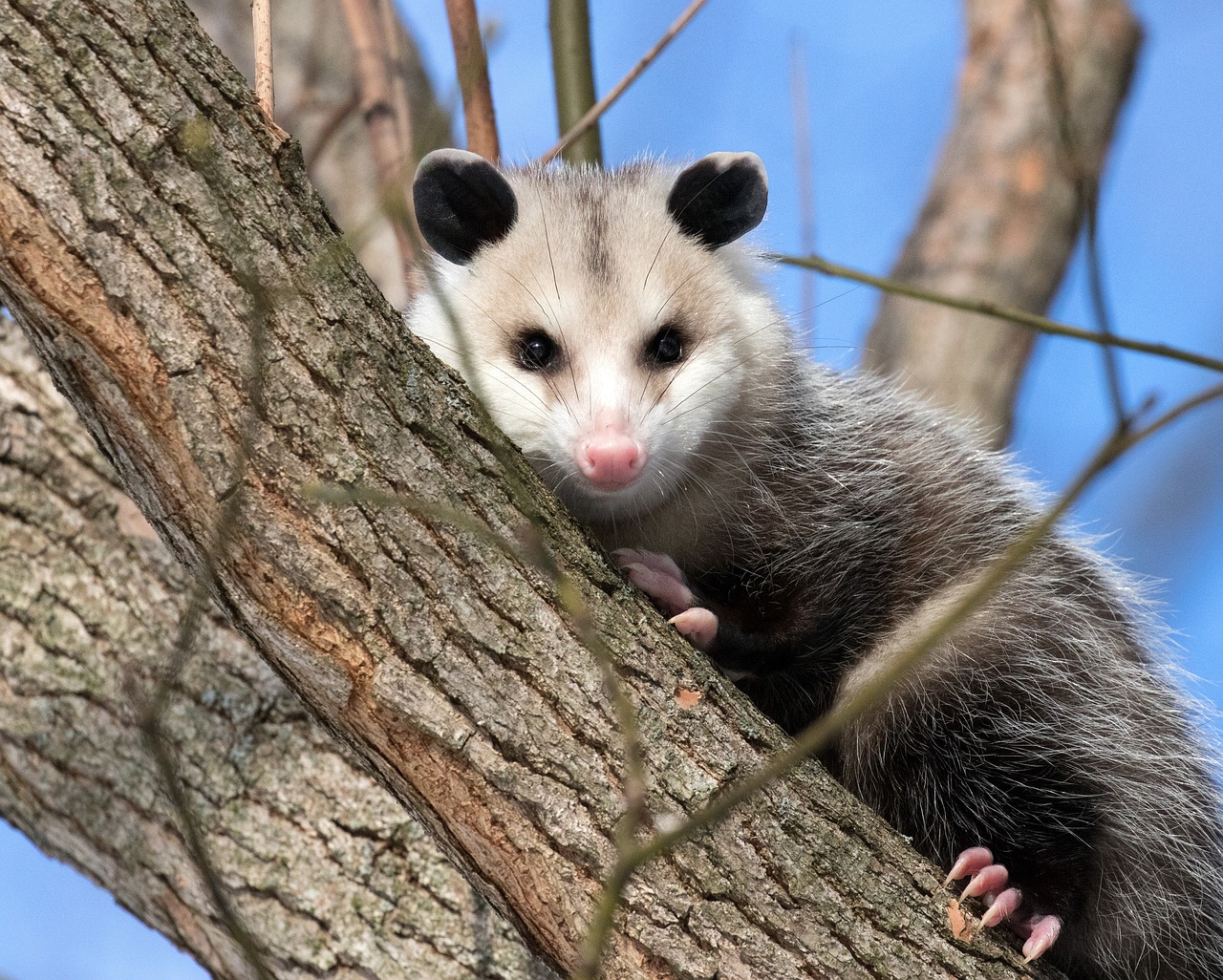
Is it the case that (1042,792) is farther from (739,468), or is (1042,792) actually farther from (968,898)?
(739,468)

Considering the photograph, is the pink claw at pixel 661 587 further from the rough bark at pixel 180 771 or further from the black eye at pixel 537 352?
the rough bark at pixel 180 771

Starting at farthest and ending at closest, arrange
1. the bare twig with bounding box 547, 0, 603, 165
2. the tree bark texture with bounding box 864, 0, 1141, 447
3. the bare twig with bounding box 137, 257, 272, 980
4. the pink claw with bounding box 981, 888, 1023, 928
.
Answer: the tree bark texture with bounding box 864, 0, 1141, 447, the bare twig with bounding box 547, 0, 603, 165, the pink claw with bounding box 981, 888, 1023, 928, the bare twig with bounding box 137, 257, 272, 980

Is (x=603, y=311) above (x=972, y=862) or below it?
above

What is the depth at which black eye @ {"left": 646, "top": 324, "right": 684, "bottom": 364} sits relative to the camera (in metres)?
1.98

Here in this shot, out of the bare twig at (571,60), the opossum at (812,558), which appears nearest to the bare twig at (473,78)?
the bare twig at (571,60)

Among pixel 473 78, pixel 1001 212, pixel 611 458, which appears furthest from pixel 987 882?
pixel 1001 212

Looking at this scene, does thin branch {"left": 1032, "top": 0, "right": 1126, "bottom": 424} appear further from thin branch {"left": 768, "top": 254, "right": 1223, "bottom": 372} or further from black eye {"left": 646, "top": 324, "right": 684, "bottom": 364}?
black eye {"left": 646, "top": 324, "right": 684, "bottom": 364}

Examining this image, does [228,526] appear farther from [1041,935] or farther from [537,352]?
[1041,935]

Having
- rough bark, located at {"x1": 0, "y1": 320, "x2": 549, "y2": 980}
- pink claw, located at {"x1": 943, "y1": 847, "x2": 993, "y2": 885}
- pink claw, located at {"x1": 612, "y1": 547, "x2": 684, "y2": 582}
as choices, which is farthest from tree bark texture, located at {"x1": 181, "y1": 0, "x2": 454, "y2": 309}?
pink claw, located at {"x1": 943, "y1": 847, "x2": 993, "y2": 885}

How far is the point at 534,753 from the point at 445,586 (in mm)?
217

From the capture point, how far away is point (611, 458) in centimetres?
171

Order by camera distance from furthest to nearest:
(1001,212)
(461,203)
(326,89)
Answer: (1001,212) → (326,89) → (461,203)

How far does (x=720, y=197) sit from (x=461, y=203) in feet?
1.44

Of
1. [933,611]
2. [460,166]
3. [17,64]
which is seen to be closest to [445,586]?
[17,64]
